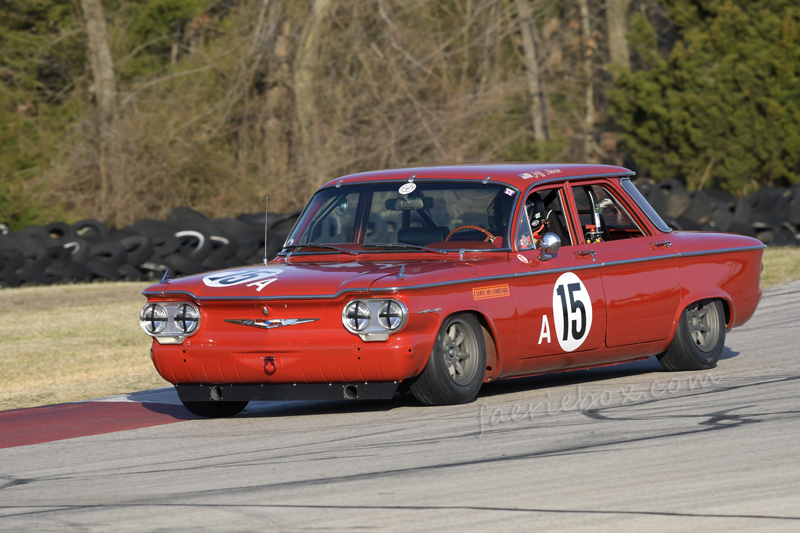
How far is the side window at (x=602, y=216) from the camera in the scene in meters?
9.10

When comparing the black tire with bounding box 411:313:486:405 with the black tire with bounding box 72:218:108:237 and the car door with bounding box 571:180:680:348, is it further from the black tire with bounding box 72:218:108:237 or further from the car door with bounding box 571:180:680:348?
the black tire with bounding box 72:218:108:237

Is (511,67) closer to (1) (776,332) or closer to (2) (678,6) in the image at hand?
(2) (678,6)

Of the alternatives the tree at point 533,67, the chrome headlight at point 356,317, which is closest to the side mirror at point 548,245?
the chrome headlight at point 356,317

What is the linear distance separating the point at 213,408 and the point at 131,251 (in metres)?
12.3

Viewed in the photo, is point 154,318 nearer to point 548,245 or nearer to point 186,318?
point 186,318

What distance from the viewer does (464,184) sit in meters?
8.54

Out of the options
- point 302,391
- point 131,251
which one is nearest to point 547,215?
point 302,391

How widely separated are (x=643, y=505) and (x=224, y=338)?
337 cm

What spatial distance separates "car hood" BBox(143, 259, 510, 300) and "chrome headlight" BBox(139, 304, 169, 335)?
0.10 meters

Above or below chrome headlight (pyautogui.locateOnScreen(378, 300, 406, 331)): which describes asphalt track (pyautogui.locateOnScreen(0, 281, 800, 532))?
below

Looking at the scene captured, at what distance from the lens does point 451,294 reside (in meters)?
7.51

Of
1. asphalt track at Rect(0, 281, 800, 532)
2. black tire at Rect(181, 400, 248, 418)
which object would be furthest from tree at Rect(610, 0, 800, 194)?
black tire at Rect(181, 400, 248, 418)

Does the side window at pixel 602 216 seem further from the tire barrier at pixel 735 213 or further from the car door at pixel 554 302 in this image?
the tire barrier at pixel 735 213

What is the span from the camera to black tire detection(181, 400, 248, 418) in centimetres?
820
